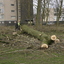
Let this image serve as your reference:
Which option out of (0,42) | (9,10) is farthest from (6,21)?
(0,42)

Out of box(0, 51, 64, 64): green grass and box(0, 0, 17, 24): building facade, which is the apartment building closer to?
box(0, 0, 17, 24): building facade

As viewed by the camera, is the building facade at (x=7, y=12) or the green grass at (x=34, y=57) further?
the building facade at (x=7, y=12)

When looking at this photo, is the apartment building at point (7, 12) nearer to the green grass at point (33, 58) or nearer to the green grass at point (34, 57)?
the green grass at point (34, 57)

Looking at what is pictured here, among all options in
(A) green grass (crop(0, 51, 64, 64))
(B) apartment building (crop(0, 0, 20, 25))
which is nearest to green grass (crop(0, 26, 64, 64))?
(A) green grass (crop(0, 51, 64, 64))

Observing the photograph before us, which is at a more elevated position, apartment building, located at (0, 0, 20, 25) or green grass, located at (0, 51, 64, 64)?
apartment building, located at (0, 0, 20, 25)

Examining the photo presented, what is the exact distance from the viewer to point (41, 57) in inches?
237

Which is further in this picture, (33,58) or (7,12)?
(7,12)

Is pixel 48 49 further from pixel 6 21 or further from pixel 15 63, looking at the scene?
pixel 6 21

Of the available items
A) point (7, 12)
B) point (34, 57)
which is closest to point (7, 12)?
point (7, 12)

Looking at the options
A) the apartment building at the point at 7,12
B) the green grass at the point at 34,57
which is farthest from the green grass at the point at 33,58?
the apartment building at the point at 7,12

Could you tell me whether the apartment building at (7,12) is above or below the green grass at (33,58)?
above

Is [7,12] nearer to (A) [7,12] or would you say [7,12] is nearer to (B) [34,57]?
(A) [7,12]

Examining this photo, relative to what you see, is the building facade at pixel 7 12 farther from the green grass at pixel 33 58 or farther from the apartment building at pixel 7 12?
the green grass at pixel 33 58

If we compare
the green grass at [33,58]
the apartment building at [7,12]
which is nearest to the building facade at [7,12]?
the apartment building at [7,12]
